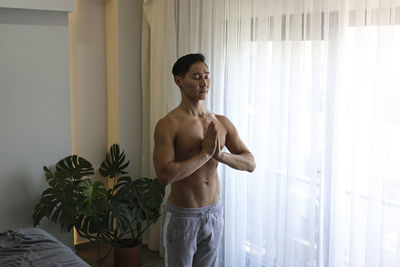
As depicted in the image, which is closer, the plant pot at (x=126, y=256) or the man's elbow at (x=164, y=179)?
the man's elbow at (x=164, y=179)

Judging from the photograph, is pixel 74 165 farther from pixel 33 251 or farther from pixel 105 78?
pixel 33 251

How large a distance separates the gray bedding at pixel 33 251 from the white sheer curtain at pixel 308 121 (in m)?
1.21

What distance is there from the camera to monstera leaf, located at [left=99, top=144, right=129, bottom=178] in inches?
148

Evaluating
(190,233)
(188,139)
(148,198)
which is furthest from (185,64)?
(148,198)

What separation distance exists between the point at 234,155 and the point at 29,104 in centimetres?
181

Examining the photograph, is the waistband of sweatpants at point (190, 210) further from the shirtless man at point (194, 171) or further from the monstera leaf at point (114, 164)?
the monstera leaf at point (114, 164)

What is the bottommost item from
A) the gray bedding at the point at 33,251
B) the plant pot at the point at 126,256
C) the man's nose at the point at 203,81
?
the plant pot at the point at 126,256

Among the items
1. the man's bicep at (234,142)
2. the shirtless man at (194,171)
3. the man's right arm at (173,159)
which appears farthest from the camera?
the man's bicep at (234,142)

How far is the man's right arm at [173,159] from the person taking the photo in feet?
6.93

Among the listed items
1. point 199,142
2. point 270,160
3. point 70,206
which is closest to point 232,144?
point 199,142

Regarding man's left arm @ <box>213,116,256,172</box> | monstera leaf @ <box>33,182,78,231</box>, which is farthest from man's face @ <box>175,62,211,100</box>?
monstera leaf @ <box>33,182,78,231</box>

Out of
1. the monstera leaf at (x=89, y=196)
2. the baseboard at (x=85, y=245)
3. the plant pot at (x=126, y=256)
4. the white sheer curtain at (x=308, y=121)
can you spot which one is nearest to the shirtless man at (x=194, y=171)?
the white sheer curtain at (x=308, y=121)

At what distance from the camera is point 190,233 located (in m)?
2.24

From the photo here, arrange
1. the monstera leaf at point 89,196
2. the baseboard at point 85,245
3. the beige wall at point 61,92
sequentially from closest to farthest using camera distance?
the monstera leaf at point 89,196 < the beige wall at point 61,92 < the baseboard at point 85,245
